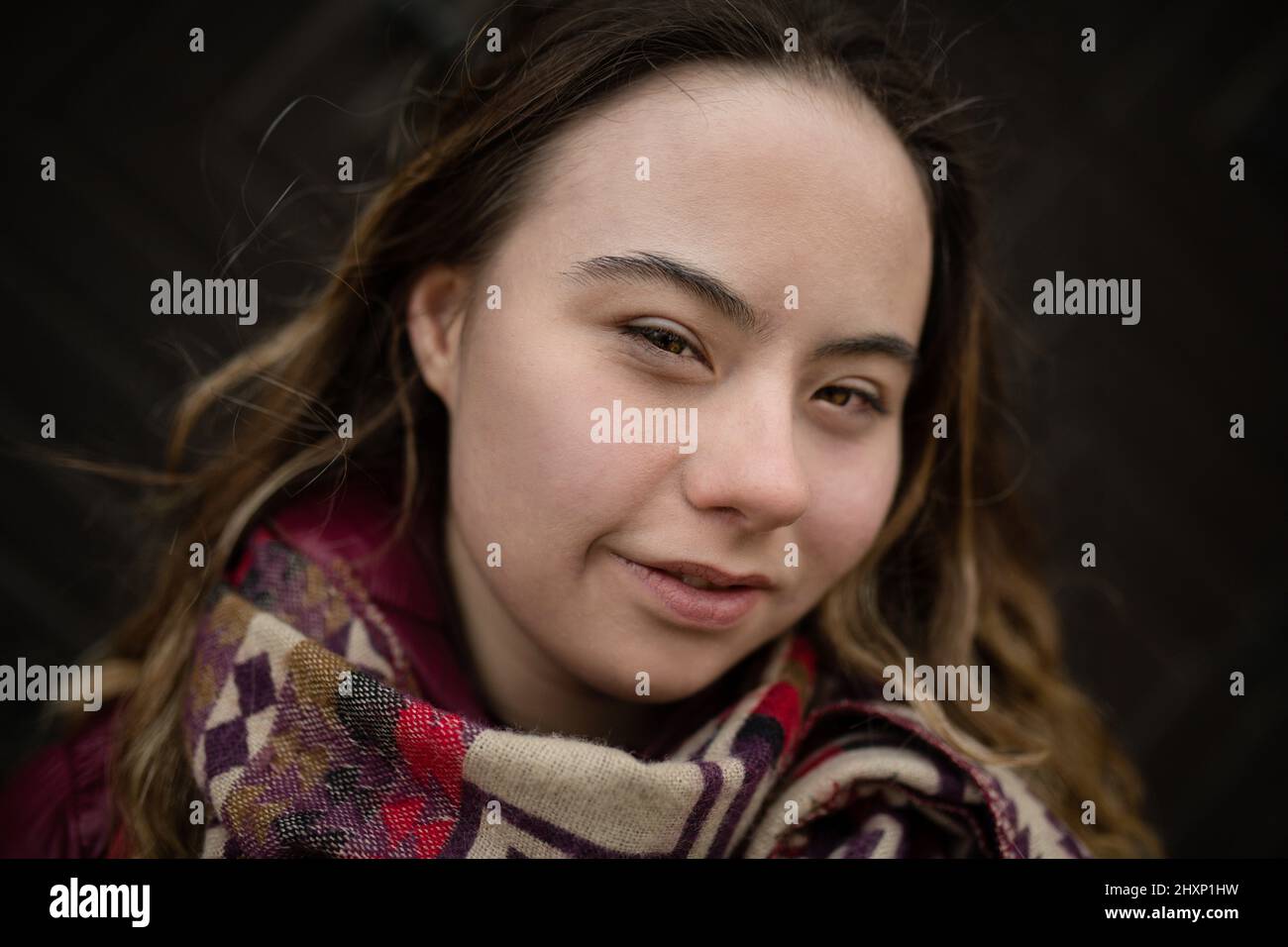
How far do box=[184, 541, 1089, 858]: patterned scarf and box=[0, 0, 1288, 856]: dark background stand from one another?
54 cm

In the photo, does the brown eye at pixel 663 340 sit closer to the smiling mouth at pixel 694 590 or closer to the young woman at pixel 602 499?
the young woman at pixel 602 499

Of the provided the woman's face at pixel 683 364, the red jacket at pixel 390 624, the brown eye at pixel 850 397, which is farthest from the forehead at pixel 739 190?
→ the red jacket at pixel 390 624

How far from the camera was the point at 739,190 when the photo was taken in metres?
1.05

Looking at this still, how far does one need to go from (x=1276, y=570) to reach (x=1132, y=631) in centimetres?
40

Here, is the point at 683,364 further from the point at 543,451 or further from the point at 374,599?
the point at 374,599

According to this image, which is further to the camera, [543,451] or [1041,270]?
[1041,270]

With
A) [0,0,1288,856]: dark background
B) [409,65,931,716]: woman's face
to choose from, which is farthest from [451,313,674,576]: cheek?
[0,0,1288,856]: dark background

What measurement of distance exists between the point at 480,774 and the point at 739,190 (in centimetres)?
72

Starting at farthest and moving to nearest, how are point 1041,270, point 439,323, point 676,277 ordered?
point 1041,270
point 439,323
point 676,277

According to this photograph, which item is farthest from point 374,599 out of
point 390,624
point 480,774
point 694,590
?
point 694,590

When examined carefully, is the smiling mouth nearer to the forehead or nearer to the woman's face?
the woman's face

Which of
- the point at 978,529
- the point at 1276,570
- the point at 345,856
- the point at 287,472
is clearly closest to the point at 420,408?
the point at 287,472

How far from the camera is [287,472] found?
1.36m

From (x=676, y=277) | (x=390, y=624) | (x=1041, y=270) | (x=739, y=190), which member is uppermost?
(x=1041, y=270)
